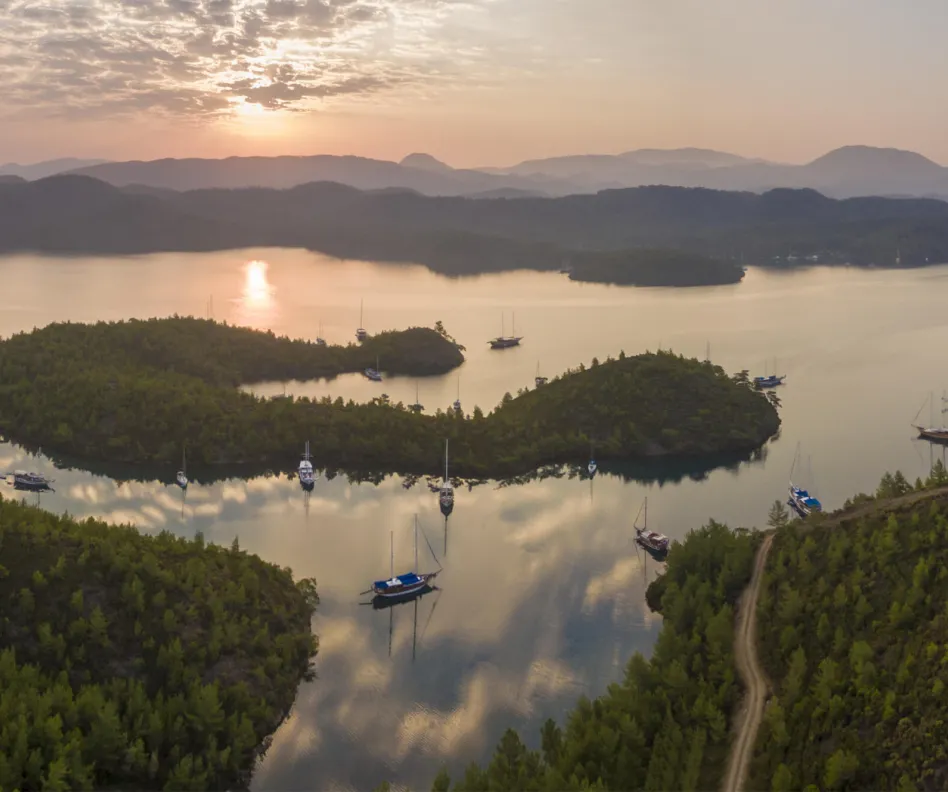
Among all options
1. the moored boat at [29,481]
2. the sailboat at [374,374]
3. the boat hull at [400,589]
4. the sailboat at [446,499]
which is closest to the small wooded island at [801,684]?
the boat hull at [400,589]

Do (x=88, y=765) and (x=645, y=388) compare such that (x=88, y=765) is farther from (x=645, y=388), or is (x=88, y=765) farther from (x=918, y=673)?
(x=645, y=388)

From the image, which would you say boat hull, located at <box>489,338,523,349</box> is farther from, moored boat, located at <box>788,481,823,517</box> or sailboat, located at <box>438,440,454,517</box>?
moored boat, located at <box>788,481,823,517</box>

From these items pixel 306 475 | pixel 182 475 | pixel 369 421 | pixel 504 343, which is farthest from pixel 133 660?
pixel 504 343

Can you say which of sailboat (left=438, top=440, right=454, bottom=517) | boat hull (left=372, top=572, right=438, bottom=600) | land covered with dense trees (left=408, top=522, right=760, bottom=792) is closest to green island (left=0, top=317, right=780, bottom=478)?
sailboat (left=438, top=440, right=454, bottom=517)

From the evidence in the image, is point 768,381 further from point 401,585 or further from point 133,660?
point 133,660

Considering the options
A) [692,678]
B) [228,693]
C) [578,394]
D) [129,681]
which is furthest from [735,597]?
[578,394]
